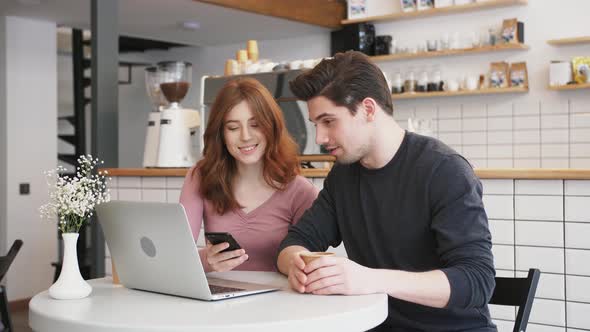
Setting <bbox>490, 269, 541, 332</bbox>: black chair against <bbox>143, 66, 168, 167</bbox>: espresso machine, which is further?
<bbox>143, 66, 168, 167</bbox>: espresso machine

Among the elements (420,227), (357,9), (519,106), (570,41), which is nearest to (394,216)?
(420,227)

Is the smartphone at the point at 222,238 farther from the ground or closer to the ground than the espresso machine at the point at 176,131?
closer to the ground

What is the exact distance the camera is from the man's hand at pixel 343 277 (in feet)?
5.29

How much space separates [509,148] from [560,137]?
0.37m

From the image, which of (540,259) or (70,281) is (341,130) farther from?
Result: (540,259)

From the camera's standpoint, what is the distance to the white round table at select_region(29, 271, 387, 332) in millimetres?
1408

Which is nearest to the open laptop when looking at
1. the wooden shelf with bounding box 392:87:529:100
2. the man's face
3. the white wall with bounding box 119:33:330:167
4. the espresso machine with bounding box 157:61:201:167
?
the man's face

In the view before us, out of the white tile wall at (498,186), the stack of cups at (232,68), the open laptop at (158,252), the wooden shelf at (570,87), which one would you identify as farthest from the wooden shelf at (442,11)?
the open laptop at (158,252)

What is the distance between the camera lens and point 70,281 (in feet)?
5.70

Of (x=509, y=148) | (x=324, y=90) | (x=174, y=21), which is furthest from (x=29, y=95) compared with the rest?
(x=324, y=90)

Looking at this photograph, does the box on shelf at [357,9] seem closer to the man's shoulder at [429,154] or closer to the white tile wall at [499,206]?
the white tile wall at [499,206]

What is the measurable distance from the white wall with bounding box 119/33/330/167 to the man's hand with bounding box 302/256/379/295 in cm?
494

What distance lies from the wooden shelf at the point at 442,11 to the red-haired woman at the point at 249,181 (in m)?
3.46

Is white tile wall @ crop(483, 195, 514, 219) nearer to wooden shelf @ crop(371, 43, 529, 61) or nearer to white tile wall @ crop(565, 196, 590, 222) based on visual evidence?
white tile wall @ crop(565, 196, 590, 222)
